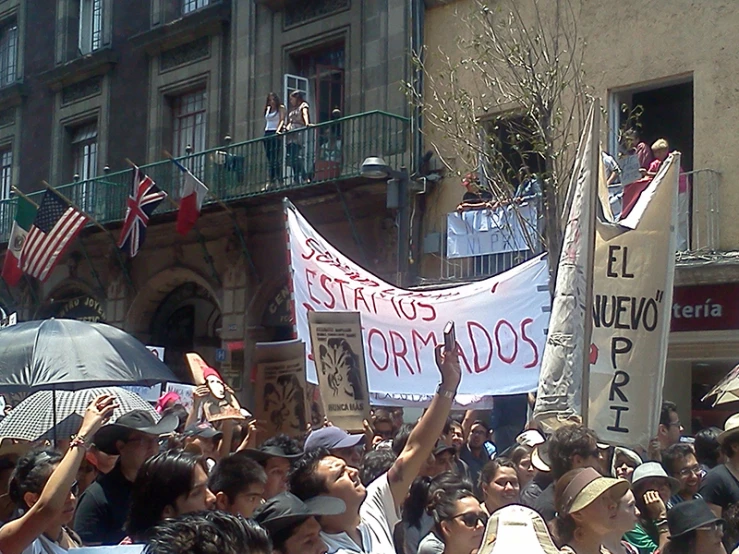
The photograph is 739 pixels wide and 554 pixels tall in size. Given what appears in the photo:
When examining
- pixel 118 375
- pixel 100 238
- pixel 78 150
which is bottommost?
pixel 118 375

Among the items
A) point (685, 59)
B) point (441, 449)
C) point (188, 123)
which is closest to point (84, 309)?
point (188, 123)

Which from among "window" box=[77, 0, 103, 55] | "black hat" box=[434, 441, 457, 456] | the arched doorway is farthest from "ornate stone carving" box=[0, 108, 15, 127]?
"black hat" box=[434, 441, 457, 456]

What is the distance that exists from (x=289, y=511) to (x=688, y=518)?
1864 mm

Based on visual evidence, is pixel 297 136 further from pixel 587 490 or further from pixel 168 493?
pixel 168 493

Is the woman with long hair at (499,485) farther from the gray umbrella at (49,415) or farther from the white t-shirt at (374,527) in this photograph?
the gray umbrella at (49,415)

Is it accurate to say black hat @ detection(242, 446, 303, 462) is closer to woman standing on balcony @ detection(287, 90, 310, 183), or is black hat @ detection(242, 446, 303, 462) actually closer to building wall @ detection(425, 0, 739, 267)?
building wall @ detection(425, 0, 739, 267)

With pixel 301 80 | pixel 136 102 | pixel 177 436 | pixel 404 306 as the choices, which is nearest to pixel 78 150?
pixel 136 102

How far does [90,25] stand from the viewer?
2314 cm

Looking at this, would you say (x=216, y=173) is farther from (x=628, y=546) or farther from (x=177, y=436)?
(x=628, y=546)

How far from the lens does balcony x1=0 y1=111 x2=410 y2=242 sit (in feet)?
53.8

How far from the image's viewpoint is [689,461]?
261 inches

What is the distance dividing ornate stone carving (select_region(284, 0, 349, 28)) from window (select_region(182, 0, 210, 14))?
2.55 meters

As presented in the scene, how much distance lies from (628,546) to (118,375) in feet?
11.8

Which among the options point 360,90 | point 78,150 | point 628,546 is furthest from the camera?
point 78,150
